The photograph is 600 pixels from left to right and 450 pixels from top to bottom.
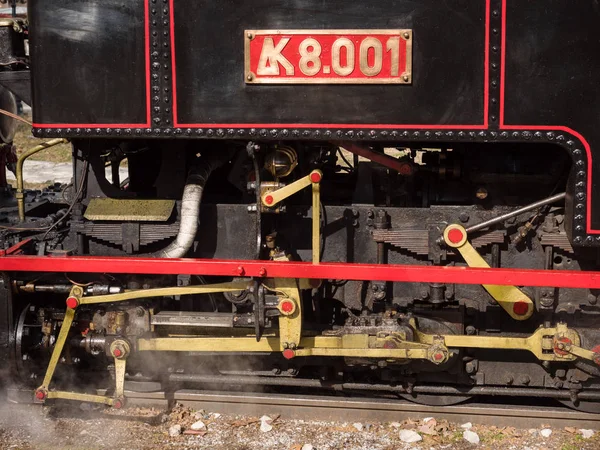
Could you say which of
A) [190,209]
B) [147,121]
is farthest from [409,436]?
[147,121]

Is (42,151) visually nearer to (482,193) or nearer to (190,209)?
(190,209)

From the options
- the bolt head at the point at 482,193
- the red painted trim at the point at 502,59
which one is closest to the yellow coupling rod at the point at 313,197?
the bolt head at the point at 482,193

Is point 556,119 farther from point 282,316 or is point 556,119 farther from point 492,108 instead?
point 282,316

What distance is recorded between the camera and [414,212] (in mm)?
4992

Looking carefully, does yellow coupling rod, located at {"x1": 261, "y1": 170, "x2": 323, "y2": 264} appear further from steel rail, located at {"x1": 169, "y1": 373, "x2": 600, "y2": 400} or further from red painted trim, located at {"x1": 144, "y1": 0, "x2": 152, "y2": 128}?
steel rail, located at {"x1": 169, "y1": 373, "x2": 600, "y2": 400}

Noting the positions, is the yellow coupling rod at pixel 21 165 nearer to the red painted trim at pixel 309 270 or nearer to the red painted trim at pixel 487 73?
the red painted trim at pixel 309 270

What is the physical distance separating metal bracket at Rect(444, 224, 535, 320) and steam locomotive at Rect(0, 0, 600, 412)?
14 mm

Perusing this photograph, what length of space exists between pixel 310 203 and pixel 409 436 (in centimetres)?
167

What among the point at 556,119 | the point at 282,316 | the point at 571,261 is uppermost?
the point at 556,119

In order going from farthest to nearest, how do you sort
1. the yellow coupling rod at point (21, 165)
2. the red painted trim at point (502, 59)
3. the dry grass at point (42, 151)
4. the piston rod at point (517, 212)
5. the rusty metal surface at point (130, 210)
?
the dry grass at point (42, 151), the yellow coupling rod at point (21, 165), the rusty metal surface at point (130, 210), the piston rod at point (517, 212), the red painted trim at point (502, 59)

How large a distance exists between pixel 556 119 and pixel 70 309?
→ 3216 millimetres

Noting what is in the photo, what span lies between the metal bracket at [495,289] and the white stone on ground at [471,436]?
2.87ft

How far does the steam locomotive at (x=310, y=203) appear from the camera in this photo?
4301 millimetres

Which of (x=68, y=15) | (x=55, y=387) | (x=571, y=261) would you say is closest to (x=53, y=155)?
(x=55, y=387)
